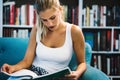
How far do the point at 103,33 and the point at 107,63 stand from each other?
37cm

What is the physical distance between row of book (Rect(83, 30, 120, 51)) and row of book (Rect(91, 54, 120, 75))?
0.39ft

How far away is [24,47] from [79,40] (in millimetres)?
487

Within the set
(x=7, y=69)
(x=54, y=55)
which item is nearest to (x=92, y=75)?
(x=54, y=55)

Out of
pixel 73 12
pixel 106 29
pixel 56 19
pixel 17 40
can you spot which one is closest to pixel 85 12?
pixel 73 12

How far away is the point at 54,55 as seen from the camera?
5.76 ft

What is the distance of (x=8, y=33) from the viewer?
3.19 metres

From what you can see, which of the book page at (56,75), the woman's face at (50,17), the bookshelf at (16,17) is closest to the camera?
the book page at (56,75)

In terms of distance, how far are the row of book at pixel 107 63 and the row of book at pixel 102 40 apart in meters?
0.12

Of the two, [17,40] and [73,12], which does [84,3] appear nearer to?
[73,12]

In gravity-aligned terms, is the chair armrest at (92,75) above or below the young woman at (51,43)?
below

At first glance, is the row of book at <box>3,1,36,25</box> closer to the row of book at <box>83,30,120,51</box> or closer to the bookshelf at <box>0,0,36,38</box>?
the bookshelf at <box>0,0,36,38</box>

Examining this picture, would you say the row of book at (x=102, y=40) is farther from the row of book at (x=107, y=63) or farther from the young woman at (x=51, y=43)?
the young woman at (x=51, y=43)

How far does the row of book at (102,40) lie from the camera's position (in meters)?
3.22

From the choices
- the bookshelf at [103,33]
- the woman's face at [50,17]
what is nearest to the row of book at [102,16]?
the bookshelf at [103,33]
